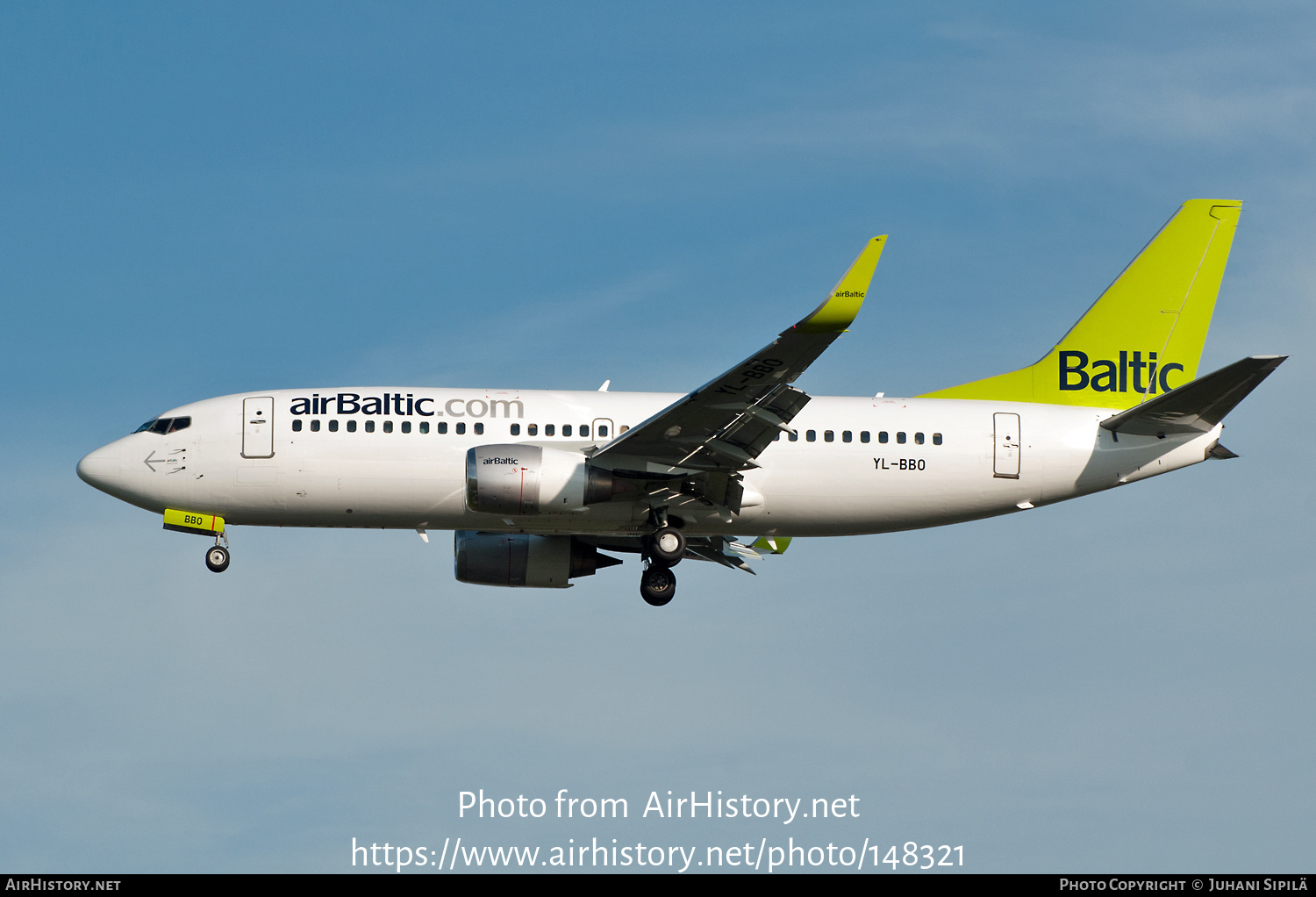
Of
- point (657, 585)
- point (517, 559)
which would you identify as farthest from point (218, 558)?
point (657, 585)

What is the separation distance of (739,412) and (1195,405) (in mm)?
10836

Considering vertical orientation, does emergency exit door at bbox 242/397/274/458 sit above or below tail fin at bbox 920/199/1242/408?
below

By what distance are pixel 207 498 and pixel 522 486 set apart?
7.44m

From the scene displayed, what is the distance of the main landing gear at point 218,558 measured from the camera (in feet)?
122

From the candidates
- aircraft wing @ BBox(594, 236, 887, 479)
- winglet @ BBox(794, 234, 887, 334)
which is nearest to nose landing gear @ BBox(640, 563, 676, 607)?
aircraft wing @ BBox(594, 236, 887, 479)

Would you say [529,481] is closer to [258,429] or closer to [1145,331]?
[258,429]

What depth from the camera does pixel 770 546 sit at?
42688 mm

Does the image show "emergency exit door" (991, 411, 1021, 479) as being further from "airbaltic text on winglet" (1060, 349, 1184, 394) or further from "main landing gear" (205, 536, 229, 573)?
"main landing gear" (205, 536, 229, 573)

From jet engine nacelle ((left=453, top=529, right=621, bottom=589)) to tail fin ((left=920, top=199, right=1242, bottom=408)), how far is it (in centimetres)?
996

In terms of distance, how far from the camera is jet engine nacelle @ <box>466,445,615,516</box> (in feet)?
116
